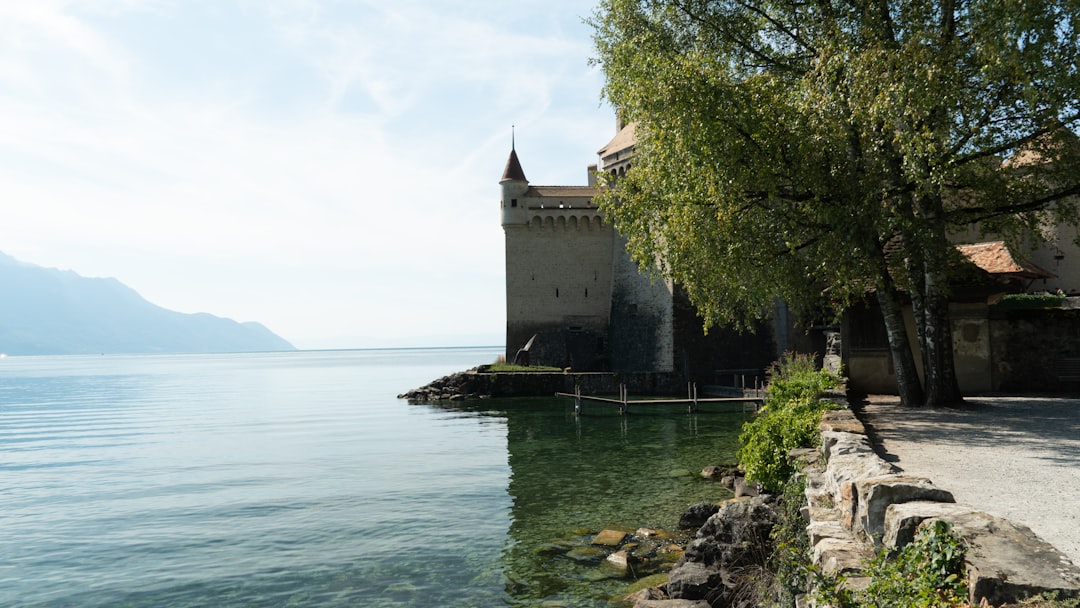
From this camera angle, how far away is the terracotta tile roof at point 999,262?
51.2ft

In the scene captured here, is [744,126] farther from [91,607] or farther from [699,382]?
[699,382]

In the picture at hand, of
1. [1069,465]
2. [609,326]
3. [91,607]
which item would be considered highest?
[609,326]

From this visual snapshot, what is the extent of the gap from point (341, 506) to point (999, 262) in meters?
14.9

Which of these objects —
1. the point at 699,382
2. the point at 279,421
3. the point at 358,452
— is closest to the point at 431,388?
the point at 279,421

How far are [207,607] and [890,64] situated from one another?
12.7m

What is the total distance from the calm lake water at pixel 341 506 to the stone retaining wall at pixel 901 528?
11.5ft

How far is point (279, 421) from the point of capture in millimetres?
34906

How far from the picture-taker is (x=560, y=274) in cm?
4719

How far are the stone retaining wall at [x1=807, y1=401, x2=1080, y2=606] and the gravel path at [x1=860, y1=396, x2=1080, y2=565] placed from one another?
3.13 ft

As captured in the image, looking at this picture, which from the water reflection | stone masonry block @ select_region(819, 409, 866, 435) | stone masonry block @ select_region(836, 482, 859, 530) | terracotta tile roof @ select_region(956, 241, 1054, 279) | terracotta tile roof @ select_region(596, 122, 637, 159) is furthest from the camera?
terracotta tile roof @ select_region(596, 122, 637, 159)

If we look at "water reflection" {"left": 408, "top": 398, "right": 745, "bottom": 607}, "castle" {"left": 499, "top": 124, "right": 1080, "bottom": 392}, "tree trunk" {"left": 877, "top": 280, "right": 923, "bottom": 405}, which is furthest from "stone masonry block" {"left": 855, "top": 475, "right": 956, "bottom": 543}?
"castle" {"left": 499, "top": 124, "right": 1080, "bottom": 392}

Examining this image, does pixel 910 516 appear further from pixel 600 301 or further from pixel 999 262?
pixel 600 301

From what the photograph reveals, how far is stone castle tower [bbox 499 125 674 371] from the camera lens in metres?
46.2

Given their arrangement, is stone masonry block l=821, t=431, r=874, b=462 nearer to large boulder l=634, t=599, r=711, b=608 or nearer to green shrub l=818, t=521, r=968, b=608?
large boulder l=634, t=599, r=711, b=608
